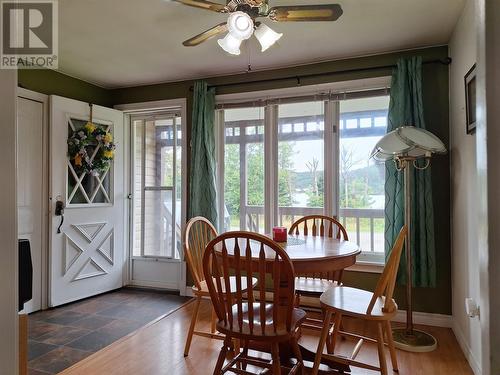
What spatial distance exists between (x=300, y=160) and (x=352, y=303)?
171 cm

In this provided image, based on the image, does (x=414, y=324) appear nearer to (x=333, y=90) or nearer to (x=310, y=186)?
(x=310, y=186)

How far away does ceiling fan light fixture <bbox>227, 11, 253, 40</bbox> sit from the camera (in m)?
1.81

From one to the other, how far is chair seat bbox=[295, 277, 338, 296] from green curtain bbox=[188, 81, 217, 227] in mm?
1251

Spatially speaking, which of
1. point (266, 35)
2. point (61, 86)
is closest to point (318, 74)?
point (266, 35)

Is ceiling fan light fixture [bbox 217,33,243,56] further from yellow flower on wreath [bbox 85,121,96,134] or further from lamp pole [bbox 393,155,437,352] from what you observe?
yellow flower on wreath [bbox 85,121,96,134]

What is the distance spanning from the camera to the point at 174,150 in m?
3.98

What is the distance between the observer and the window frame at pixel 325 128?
124 inches

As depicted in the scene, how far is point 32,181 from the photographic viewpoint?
10.5 feet

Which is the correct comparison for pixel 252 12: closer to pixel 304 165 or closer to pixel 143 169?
pixel 304 165

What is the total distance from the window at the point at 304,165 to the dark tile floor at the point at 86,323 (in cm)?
116

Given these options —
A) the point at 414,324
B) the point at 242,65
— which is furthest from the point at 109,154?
the point at 414,324

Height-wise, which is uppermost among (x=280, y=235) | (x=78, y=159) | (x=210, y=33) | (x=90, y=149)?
(x=210, y=33)

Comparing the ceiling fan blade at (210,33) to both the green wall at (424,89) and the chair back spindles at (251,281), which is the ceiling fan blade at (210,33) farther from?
the green wall at (424,89)

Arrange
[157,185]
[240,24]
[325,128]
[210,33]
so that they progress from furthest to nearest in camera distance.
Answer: [157,185] → [325,128] → [210,33] → [240,24]
